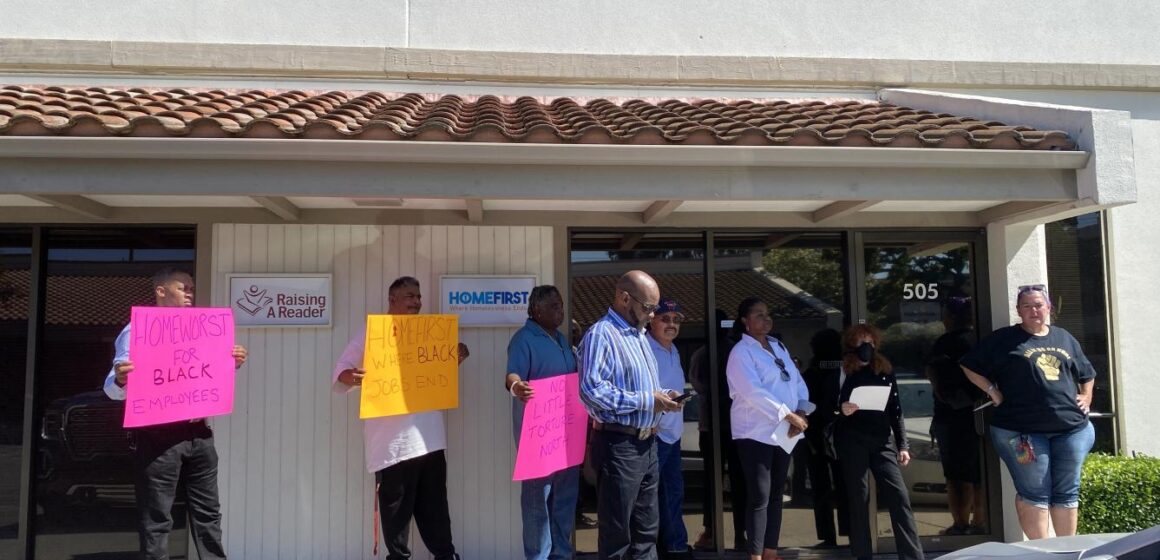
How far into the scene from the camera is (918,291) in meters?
5.95

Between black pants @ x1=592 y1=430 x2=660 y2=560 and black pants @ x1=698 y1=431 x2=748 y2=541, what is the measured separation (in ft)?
4.71

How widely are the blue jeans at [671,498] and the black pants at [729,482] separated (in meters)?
0.38

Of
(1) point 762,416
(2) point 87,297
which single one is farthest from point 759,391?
(2) point 87,297

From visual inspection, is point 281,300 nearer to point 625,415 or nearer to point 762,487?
point 625,415

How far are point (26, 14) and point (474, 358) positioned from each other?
15.8 feet

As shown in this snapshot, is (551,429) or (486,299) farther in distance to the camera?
(486,299)

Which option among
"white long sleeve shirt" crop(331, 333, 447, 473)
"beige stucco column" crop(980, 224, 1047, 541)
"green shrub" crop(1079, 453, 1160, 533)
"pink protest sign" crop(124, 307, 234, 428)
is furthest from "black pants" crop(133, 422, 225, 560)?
"green shrub" crop(1079, 453, 1160, 533)

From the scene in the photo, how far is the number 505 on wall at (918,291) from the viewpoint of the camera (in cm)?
595

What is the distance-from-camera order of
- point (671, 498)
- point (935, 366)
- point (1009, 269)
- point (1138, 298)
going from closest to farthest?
point (671, 498), point (1009, 269), point (935, 366), point (1138, 298)

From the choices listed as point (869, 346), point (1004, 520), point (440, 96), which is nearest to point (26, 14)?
point (440, 96)

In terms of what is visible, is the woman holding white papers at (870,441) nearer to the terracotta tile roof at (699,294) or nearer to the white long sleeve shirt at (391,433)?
the terracotta tile roof at (699,294)

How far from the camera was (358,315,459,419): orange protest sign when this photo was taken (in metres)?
4.60

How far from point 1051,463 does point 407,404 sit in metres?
4.18

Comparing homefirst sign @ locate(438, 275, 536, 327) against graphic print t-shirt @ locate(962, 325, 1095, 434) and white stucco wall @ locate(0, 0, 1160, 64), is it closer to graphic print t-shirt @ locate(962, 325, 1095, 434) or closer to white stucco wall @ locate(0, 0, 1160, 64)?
white stucco wall @ locate(0, 0, 1160, 64)
